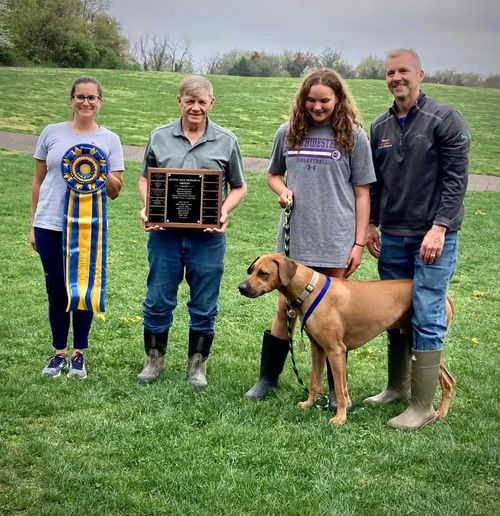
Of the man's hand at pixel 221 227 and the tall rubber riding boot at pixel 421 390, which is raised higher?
the man's hand at pixel 221 227

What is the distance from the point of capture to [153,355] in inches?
209

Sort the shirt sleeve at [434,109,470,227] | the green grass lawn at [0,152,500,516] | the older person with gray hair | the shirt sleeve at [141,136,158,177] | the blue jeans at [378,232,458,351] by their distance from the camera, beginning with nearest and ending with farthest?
1. the green grass lawn at [0,152,500,516]
2. the shirt sleeve at [434,109,470,227]
3. the blue jeans at [378,232,458,351]
4. the older person with gray hair
5. the shirt sleeve at [141,136,158,177]

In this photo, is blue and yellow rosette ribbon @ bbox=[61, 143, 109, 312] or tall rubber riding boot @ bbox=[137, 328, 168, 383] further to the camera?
tall rubber riding boot @ bbox=[137, 328, 168, 383]

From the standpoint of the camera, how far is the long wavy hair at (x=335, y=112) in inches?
176

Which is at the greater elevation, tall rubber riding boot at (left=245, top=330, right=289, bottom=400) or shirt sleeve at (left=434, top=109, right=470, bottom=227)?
shirt sleeve at (left=434, top=109, right=470, bottom=227)

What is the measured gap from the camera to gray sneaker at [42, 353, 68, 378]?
5230 millimetres

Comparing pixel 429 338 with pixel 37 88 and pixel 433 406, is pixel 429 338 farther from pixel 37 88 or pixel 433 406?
pixel 37 88

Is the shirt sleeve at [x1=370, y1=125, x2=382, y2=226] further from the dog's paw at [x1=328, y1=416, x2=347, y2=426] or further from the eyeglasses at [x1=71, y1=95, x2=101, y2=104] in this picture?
the eyeglasses at [x1=71, y1=95, x2=101, y2=104]

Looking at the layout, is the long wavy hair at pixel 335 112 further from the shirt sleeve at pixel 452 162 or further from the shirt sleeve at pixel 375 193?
the shirt sleeve at pixel 452 162

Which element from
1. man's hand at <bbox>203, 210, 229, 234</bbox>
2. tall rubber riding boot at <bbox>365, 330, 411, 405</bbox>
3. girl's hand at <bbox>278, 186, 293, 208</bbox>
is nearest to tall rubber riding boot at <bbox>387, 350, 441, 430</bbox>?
tall rubber riding boot at <bbox>365, 330, 411, 405</bbox>

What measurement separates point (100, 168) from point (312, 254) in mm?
1739

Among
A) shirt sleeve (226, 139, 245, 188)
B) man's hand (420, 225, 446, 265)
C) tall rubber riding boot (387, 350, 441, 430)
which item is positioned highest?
shirt sleeve (226, 139, 245, 188)

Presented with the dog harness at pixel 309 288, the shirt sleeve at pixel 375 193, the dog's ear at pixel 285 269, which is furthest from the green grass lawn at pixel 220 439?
the shirt sleeve at pixel 375 193

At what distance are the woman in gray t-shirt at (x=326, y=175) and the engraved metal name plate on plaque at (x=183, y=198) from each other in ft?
1.60
